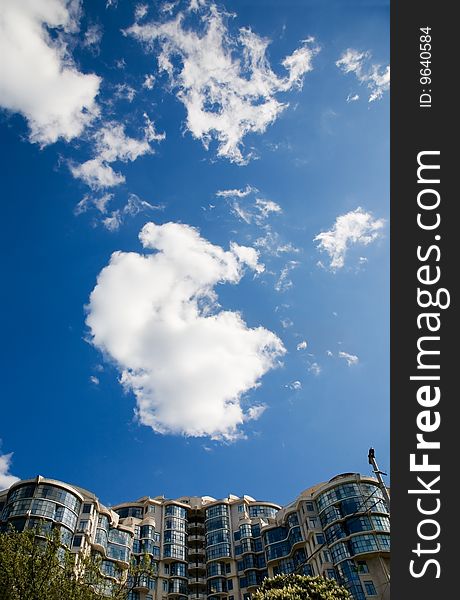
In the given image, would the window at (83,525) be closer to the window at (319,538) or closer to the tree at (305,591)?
the window at (319,538)

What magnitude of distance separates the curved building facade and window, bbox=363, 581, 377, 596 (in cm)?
10

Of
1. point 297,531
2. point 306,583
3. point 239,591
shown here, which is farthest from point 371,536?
point 239,591

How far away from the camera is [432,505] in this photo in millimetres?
8266

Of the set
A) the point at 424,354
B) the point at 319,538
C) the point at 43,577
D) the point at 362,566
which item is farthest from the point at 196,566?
the point at 424,354

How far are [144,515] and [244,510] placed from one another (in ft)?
56.3

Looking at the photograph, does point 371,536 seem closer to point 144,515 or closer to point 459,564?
point 144,515

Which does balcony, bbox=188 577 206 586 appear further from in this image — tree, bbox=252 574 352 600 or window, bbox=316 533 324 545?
tree, bbox=252 574 352 600

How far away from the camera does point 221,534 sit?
244 feet

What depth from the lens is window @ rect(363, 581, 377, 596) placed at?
48.4 meters

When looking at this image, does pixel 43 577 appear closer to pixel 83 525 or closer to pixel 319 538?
pixel 83 525

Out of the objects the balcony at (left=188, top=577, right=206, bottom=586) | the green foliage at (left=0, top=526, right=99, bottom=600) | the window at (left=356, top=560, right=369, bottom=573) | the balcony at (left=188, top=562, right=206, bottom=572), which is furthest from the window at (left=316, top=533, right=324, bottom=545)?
the green foliage at (left=0, top=526, right=99, bottom=600)

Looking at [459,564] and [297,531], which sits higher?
[297,531]

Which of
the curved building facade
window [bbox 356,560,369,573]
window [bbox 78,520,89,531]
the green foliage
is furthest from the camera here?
window [bbox 78,520,89,531]

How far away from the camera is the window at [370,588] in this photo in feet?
159
